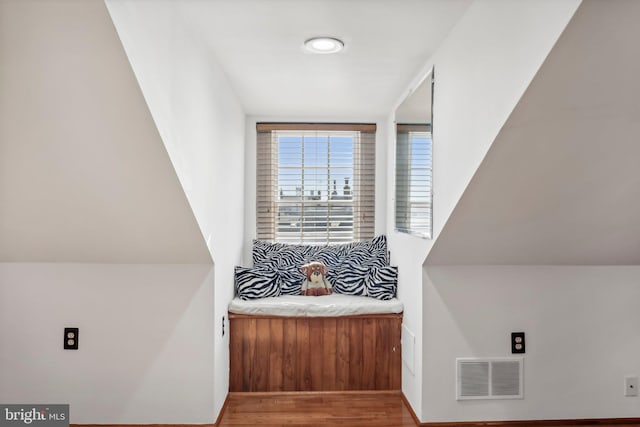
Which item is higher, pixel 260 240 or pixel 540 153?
pixel 540 153

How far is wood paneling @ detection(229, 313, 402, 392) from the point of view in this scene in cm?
330

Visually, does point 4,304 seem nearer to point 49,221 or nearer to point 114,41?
point 49,221

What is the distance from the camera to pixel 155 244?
2502mm

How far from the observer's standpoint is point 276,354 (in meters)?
3.32

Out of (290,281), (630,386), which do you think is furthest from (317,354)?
(630,386)

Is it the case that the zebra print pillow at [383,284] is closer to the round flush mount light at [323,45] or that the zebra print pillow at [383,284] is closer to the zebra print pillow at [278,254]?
the zebra print pillow at [278,254]

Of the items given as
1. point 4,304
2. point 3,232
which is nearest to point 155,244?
point 3,232

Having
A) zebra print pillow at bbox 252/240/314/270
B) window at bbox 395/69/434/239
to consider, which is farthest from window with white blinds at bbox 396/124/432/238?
zebra print pillow at bbox 252/240/314/270

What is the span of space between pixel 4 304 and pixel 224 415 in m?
1.45

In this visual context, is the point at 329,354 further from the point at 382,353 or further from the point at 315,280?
the point at 315,280

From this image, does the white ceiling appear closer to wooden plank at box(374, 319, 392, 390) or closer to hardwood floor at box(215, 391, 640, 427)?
wooden plank at box(374, 319, 392, 390)

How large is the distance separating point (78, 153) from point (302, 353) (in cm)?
207

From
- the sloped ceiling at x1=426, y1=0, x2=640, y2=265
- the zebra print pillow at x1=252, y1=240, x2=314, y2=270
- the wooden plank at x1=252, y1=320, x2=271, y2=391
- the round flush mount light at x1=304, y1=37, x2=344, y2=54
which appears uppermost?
the round flush mount light at x1=304, y1=37, x2=344, y2=54

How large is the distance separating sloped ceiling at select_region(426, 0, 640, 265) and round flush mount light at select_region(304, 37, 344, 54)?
1015mm
